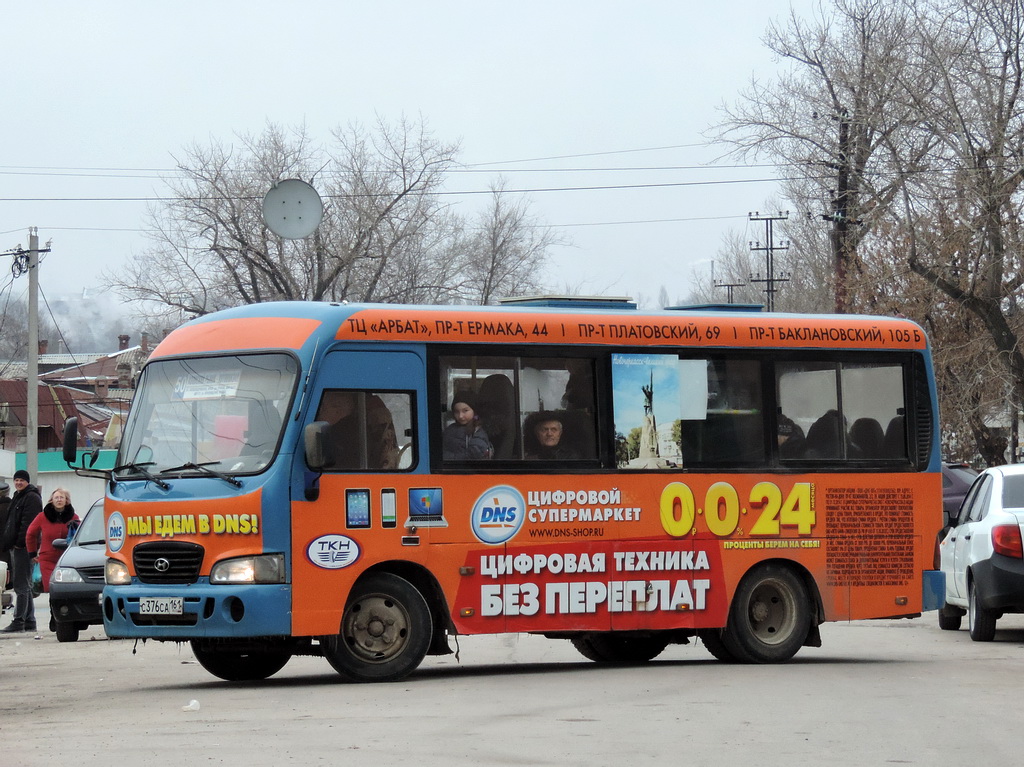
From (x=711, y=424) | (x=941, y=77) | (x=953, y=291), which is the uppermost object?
(x=941, y=77)

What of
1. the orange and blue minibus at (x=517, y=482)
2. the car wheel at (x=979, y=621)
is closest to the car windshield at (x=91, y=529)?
the orange and blue minibus at (x=517, y=482)

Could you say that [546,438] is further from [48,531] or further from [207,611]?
[48,531]

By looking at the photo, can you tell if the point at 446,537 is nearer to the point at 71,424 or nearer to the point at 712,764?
the point at 71,424

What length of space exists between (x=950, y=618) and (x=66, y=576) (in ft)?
32.3

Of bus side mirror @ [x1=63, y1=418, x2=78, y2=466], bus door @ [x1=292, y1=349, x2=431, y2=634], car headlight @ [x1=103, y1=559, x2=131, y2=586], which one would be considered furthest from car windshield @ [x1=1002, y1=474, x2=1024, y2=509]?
bus side mirror @ [x1=63, y1=418, x2=78, y2=466]

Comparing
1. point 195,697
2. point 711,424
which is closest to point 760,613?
point 711,424

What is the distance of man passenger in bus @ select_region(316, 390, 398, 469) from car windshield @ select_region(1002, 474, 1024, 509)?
6557mm

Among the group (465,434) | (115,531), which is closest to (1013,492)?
(465,434)

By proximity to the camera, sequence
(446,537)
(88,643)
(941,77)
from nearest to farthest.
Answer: (446,537) < (88,643) < (941,77)

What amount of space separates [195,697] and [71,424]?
88.8 inches

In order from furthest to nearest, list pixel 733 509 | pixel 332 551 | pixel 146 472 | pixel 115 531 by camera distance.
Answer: pixel 733 509, pixel 115 531, pixel 146 472, pixel 332 551

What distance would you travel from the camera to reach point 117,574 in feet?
40.8

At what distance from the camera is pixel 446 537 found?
12.8 metres

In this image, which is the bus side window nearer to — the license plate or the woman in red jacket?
the license plate
